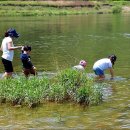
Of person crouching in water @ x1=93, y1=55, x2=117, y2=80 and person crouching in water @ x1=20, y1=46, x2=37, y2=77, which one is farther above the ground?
person crouching in water @ x1=20, y1=46, x2=37, y2=77

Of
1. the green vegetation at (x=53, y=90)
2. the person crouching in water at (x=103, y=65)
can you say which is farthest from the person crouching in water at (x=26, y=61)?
the person crouching in water at (x=103, y=65)

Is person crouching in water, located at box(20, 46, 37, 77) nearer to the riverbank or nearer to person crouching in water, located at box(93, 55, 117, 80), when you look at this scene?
person crouching in water, located at box(93, 55, 117, 80)

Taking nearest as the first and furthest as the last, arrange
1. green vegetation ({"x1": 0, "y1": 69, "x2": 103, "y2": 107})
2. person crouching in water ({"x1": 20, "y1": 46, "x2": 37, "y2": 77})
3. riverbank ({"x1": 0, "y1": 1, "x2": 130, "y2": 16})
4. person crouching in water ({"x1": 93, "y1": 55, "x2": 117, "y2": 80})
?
green vegetation ({"x1": 0, "y1": 69, "x2": 103, "y2": 107}) < person crouching in water ({"x1": 20, "y1": 46, "x2": 37, "y2": 77}) < person crouching in water ({"x1": 93, "y1": 55, "x2": 117, "y2": 80}) < riverbank ({"x1": 0, "y1": 1, "x2": 130, "y2": 16})

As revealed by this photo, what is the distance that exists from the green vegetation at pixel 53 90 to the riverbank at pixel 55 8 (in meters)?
70.9

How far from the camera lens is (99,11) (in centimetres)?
9988

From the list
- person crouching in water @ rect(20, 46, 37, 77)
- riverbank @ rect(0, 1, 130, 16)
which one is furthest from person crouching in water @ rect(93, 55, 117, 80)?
riverbank @ rect(0, 1, 130, 16)

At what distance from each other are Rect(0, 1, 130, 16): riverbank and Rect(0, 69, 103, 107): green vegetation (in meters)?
70.9

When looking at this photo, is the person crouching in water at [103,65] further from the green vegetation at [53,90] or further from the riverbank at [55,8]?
the riverbank at [55,8]

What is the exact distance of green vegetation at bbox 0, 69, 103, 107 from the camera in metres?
12.6

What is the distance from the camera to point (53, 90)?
12.9 meters

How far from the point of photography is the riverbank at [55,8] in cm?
8734

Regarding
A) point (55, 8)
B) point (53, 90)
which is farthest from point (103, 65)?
point (55, 8)

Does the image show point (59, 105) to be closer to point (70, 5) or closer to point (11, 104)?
point (11, 104)

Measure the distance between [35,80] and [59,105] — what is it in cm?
122
